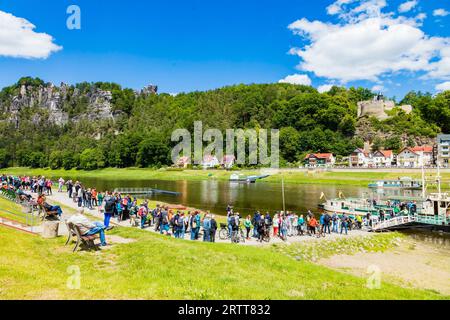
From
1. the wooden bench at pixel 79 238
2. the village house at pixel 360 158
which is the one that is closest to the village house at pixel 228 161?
the village house at pixel 360 158

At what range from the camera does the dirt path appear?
19650mm

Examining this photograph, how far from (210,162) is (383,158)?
7345 centimetres

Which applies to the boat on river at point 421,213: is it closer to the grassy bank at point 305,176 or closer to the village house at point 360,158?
the grassy bank at point 305,176

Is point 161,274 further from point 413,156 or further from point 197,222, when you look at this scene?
point 413,156

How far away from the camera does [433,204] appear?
1601 inches

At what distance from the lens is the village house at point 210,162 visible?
142 metres

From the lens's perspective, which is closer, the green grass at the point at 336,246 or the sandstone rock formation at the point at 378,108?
the green grass at the point at 336,246

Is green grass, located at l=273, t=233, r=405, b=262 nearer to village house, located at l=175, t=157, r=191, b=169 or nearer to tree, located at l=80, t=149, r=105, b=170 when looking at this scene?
village house, located at l=175, t=157, r=191, b=169

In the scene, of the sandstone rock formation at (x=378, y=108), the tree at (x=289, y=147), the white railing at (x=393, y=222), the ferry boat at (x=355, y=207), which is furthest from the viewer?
the sandstone rock formation at (x=378, y=108)

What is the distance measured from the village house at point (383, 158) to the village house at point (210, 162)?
66989 millimetres

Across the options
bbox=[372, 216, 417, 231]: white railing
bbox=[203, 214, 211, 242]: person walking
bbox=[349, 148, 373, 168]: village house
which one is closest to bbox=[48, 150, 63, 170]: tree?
bbox=[349, 148, 373, 168]: village house

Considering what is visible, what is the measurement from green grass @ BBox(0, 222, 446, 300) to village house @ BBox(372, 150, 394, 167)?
140514 millimetres

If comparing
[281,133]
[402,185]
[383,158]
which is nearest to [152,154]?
[281,133]
